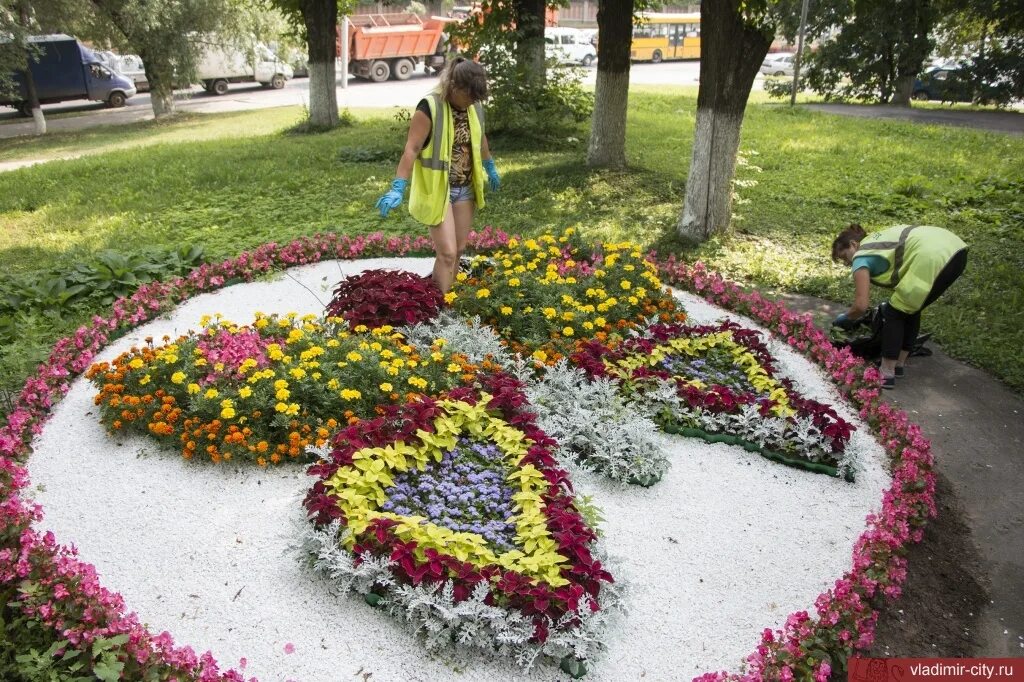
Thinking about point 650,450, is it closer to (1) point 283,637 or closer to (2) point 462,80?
(1) point 283,637

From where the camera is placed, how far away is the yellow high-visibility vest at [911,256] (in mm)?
5289

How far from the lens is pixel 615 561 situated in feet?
11.8

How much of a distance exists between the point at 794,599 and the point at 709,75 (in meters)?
5.92

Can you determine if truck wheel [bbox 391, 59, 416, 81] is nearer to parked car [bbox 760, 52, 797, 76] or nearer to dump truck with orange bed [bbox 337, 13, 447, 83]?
dump truck with orange bed [bbox 337, 13, 447, 83]

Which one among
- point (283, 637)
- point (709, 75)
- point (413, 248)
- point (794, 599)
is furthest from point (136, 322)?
point (709, 75)

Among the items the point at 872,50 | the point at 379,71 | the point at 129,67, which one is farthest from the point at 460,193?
the point at 129,67

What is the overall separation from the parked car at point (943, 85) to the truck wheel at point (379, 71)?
17.0m

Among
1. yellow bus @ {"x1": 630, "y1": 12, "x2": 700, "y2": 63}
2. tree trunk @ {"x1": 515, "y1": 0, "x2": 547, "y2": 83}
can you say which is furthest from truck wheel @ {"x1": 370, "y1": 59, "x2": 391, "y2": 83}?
tree trunk @ {"x1": 515, "y1": 0, "x2": 547, "y2": 83}

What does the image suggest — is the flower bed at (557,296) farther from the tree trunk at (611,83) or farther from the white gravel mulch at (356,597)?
the tree trunk at (611,83)

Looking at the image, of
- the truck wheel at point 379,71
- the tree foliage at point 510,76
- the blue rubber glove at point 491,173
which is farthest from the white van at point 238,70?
the blue rubber glove at point 491,173

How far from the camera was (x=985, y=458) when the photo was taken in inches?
192

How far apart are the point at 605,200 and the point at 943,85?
1561 centimetres

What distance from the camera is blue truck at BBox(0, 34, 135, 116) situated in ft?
73.9

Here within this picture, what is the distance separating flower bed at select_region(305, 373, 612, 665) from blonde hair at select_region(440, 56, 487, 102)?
2091 mm
